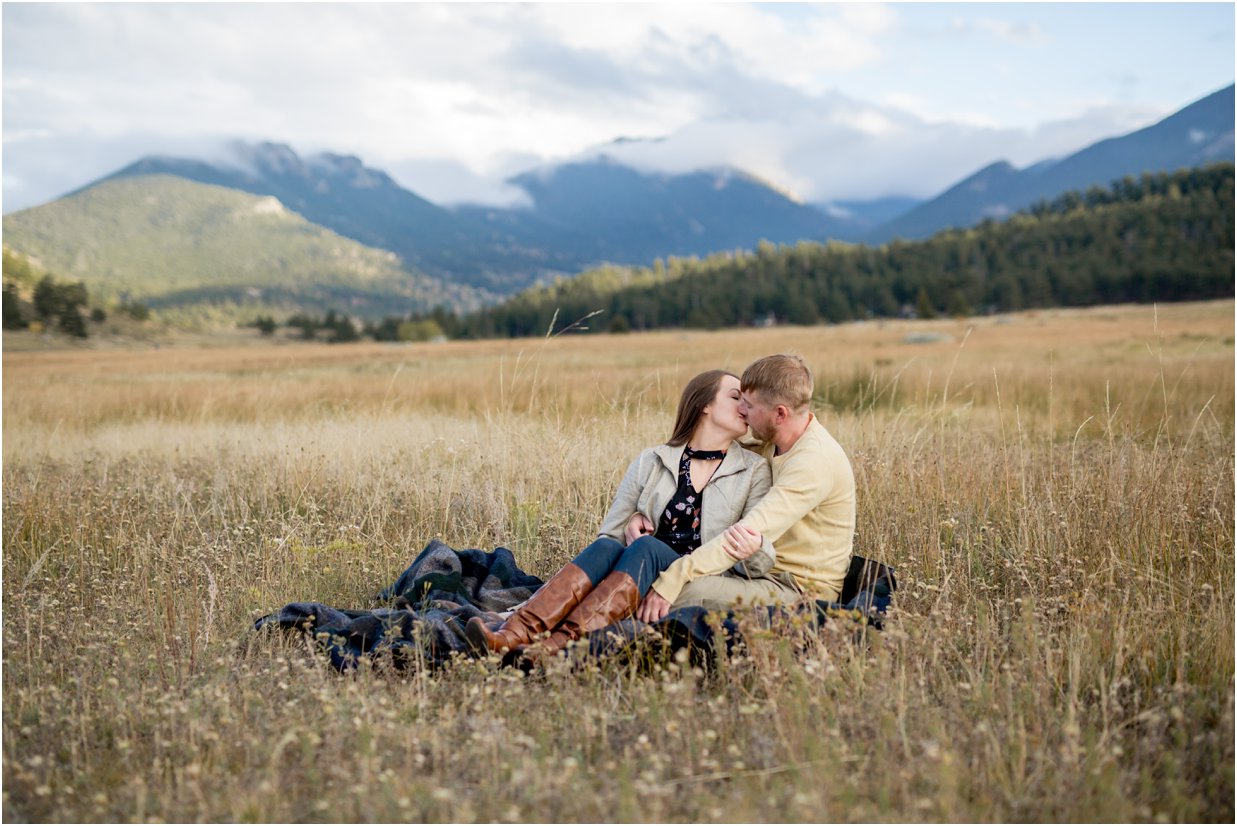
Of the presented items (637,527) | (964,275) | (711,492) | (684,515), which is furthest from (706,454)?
(964,275)

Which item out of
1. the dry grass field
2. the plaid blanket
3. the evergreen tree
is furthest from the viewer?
the evergreen tree

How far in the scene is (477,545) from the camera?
6.22 meters

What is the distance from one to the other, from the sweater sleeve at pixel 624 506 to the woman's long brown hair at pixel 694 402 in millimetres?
254

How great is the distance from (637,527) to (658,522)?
0.16 meters

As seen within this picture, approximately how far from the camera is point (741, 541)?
4.25 m

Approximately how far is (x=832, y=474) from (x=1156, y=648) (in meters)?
1.62

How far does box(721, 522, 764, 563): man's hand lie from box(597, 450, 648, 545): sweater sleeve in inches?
32.7

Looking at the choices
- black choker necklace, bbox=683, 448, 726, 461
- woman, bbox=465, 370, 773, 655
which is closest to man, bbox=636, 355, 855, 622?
woman, bbox=465, 370, 773, 655

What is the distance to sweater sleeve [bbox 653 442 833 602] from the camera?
427cm

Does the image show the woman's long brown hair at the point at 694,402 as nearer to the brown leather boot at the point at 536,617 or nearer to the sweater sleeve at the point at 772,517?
the sweater sleeve at the point at 772,517

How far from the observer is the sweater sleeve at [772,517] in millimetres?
4270

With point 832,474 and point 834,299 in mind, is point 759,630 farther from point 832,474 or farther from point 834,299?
point 834,299

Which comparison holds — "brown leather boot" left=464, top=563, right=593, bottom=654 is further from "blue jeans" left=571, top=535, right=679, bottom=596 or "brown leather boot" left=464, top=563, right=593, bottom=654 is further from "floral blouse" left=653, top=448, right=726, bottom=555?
"floral blouse" left=653, top=448, right=726, bottom=555

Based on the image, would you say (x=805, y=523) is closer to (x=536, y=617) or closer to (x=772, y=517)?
(x=772, y=517)
